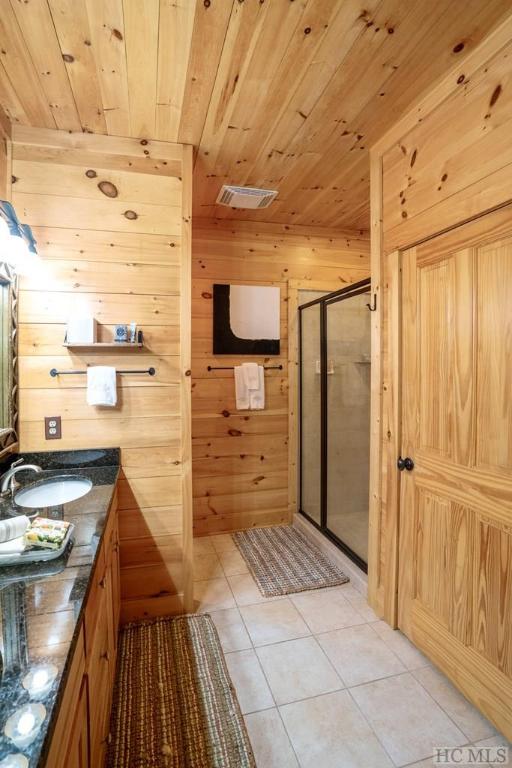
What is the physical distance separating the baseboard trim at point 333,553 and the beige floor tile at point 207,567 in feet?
2.53

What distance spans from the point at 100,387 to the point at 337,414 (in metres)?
1.74

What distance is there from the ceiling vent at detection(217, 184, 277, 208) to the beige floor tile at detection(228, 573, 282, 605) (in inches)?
102

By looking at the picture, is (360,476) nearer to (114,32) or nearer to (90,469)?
(90,469)

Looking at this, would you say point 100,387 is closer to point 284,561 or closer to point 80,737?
point 80,737

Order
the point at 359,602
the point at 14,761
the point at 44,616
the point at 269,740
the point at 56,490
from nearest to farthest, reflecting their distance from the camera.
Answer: the point at 14,761 < the point at 44,616 < the point at 269,740 < the point at 56,490 < the point at 359,602

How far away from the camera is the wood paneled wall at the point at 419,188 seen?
1.34 m

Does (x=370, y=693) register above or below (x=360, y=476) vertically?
below

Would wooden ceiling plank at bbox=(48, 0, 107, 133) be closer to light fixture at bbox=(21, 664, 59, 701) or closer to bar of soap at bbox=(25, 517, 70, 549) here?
bar of soap at bbox=(25, 517, 70, 549)

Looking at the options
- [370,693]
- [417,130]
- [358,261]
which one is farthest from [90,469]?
[358,261]

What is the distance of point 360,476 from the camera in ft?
8.64

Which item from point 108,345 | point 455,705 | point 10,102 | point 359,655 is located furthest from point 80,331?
point 455,705

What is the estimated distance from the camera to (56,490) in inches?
70.4

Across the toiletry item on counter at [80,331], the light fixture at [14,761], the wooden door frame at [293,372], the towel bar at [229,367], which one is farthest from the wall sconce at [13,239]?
the wooden door frame at [293,372]

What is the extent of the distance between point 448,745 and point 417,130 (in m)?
2.48
